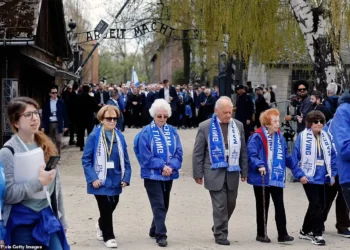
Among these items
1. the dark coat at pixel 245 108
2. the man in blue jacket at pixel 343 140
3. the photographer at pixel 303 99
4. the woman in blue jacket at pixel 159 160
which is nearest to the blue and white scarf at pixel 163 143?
the woman in blue jacket at pixel 159 160

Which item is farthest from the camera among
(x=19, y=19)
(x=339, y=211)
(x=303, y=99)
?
(x=19, y=19)

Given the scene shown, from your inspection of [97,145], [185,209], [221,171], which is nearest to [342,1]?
[185,209]

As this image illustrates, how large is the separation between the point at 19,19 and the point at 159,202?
9270 mm

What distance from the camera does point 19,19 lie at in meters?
17.4

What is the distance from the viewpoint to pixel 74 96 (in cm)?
2269

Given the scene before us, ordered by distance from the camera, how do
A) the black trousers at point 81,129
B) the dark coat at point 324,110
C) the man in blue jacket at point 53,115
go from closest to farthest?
the dark coat at point 324,110 → the man in blue jacket at point 53,115 → the black trousers at point 81,129

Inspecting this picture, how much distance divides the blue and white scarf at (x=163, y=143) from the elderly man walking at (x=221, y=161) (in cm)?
35

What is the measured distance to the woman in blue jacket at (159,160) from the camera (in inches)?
370

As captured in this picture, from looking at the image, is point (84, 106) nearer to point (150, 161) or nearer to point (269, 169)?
point (150, 161)

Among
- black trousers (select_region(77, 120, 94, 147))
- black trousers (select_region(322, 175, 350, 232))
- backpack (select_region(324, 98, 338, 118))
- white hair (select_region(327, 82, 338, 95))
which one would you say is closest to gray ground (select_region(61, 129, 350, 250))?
black trousers (select_region(322, 175, 350, 232))

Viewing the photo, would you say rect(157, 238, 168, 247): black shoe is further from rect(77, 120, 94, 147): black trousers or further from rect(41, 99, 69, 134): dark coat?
rect(77, 120, 94, 147): black trousers

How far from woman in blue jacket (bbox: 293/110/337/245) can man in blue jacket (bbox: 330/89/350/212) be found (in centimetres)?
199

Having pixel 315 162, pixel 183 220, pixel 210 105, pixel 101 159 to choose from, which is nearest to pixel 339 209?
pixel 315 162

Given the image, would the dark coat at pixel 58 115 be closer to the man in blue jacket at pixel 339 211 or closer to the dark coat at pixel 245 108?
the dark coat at pixel 245 108
